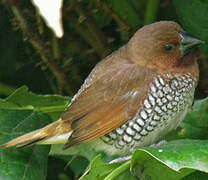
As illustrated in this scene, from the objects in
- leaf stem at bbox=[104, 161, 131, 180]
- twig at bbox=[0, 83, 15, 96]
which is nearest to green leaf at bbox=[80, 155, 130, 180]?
leaf stem at bbox=[104, 161, 131, 180]

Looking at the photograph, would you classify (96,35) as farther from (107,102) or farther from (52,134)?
(52,134)

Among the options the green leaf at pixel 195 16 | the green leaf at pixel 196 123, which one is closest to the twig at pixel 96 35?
the green leaf at pixel 195 16

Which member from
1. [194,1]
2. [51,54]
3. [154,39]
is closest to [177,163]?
[154,39]

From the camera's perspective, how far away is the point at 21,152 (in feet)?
8.90

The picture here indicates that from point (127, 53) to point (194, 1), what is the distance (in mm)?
479

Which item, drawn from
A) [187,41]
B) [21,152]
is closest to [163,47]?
[187,41]

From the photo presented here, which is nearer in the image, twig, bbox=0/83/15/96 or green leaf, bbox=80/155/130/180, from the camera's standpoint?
green leaf, bbox=80/155/130/180

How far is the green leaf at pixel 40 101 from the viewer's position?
2.88m

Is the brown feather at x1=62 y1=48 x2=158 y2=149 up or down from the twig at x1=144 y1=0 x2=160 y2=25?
down

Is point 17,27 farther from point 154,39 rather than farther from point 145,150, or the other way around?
point 145,150

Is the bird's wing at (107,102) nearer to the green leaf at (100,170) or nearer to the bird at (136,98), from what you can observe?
the bird at (136,98)

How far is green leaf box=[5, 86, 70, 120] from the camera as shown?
9.46 ft

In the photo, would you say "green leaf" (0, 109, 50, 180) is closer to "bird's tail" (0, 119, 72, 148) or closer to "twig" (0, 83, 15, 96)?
"bird's tail" (0, 119, 72, 148)

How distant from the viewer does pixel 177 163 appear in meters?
2.03
